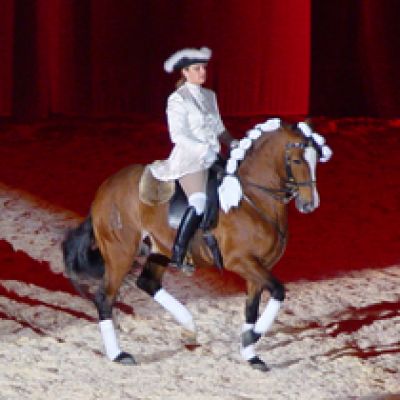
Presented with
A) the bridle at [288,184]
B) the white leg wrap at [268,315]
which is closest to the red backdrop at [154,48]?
the bridle at [288,184]

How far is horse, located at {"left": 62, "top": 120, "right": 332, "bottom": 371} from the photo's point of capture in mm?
5410

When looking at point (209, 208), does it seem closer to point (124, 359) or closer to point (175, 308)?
point (175, 308)

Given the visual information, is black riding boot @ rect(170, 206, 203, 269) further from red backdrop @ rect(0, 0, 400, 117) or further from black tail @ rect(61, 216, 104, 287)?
red backdrop @ rect(0, 0, 400, 117)

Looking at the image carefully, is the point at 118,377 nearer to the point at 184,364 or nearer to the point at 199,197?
the point at 184,364

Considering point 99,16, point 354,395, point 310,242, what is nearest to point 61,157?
point 99,16

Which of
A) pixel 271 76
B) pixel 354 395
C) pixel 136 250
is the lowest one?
pixel 354 395

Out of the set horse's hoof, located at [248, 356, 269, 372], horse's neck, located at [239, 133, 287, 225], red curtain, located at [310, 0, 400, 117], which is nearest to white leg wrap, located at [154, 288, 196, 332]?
horse's hoof, located at [248, 356, 269, 372]

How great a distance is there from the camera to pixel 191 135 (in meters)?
5.43

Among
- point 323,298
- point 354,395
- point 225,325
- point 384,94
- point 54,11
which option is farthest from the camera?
point 384,94

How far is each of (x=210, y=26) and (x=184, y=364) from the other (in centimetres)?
773

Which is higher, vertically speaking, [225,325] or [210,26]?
[210,26]

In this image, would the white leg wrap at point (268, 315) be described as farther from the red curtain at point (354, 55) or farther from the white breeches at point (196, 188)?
the red curtain at point (354, 55)

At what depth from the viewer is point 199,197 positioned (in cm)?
551

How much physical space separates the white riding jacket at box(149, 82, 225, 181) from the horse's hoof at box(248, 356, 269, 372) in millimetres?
1107
